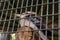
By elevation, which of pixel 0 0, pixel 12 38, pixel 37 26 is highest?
pixel 0 0

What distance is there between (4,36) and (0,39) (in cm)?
15

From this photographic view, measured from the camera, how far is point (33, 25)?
5.10ft

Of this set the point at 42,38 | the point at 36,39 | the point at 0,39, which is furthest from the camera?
the point at 0,39

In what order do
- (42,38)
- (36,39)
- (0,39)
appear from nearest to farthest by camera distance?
(42,38) → (36,39) → (0,39)

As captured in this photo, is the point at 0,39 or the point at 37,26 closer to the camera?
the point at 37,26

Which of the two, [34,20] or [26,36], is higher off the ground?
[34,20]

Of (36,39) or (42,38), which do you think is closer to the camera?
(42,38)

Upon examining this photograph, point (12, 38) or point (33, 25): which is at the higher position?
point (33, 25)

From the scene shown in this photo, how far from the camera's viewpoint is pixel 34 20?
155cm

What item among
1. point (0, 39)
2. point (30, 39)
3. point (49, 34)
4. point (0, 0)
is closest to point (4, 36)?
point (0, 39)

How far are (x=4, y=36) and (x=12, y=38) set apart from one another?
0.79 ft

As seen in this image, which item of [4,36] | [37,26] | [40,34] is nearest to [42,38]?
[40,34]

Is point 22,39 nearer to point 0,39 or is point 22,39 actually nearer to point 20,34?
point 20,34

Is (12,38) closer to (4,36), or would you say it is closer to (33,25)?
(4,36)
